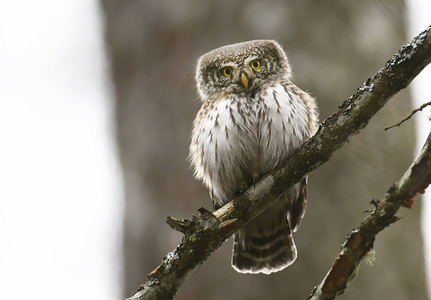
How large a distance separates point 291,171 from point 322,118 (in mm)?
1951

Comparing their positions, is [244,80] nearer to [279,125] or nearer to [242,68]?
[242,68]

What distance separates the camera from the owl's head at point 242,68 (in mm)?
4363

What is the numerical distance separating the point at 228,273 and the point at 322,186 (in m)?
0.94

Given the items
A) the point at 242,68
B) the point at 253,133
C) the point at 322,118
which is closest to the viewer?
the point at 253,133

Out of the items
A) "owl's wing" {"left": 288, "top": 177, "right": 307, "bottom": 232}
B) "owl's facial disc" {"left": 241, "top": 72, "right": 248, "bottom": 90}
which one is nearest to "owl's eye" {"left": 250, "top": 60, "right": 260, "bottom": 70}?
"owl's facial disc" {"left": 241, "top": 72, "right": 248, "bottom": 90}

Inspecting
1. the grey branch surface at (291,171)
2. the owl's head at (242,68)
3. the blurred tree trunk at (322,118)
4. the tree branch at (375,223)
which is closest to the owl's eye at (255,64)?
the owl's head at (242,68)

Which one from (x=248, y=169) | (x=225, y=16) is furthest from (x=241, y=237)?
(x=225, y=16)

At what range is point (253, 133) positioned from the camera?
13.3 ft

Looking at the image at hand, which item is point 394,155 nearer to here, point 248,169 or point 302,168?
point 248,169

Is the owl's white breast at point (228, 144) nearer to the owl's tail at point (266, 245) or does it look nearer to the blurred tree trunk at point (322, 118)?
the owl's tail at point (266, 245)

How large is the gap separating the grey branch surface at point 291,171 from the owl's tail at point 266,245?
1490mm

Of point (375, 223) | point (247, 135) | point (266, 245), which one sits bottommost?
point (375, 223)

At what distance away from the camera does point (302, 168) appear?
279 cm

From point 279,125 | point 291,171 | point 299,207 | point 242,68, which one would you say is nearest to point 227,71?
point 242,68
